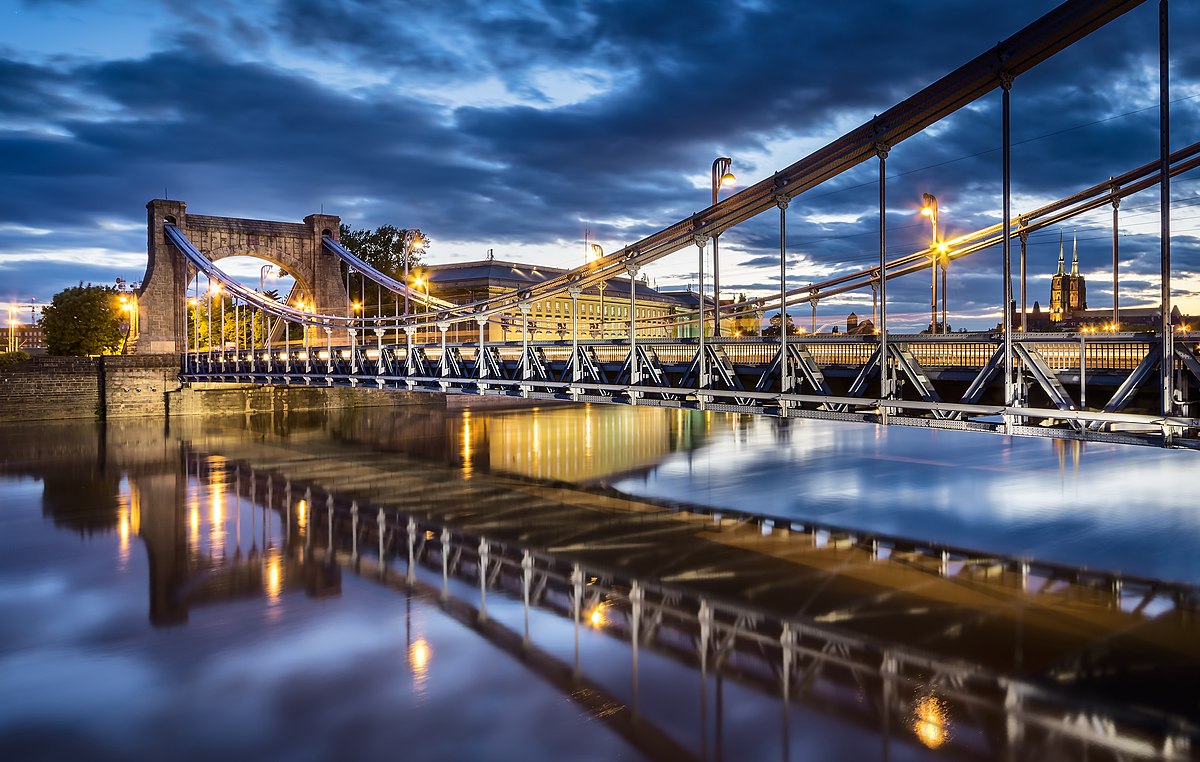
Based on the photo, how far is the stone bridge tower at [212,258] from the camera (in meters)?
50.7

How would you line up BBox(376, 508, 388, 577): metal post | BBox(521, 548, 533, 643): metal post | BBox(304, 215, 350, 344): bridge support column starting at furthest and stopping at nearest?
BBox(304, 215, 350, 344): bridge support column < BBox(376, 508, 388, 577): metal post < BBox(521, 548, 533, 643): metal post

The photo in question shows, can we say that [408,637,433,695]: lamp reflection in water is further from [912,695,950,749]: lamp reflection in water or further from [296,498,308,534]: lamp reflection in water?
[296,498,308,534]: lamp reflection in water

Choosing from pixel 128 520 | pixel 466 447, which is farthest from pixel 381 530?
pixel 466 447

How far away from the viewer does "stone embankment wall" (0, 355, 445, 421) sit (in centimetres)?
4425

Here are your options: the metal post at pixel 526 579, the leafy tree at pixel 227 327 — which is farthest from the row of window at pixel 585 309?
the metal post at pixel 526 579

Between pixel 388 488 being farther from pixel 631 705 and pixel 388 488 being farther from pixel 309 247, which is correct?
pixel 309 247

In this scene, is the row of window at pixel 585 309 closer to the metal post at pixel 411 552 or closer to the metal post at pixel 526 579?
the metal post at pixel 411 552

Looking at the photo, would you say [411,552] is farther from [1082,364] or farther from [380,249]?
[380,249]

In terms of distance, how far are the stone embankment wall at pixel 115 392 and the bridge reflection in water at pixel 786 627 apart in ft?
105

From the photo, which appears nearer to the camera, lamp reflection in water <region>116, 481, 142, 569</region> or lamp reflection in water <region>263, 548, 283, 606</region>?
lamp reflection in water <region>263, 548, 283, 606</region>

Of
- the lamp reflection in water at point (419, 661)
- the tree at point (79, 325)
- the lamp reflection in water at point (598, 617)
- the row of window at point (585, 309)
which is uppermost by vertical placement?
the row of window at point (585, 309)

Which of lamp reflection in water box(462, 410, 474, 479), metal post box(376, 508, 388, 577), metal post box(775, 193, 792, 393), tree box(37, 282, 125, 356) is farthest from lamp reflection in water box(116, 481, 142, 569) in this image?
tree box(37, 282, 125, 356)

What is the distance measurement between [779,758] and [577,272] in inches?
636

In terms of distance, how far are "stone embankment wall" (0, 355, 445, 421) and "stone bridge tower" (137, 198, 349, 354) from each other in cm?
364
